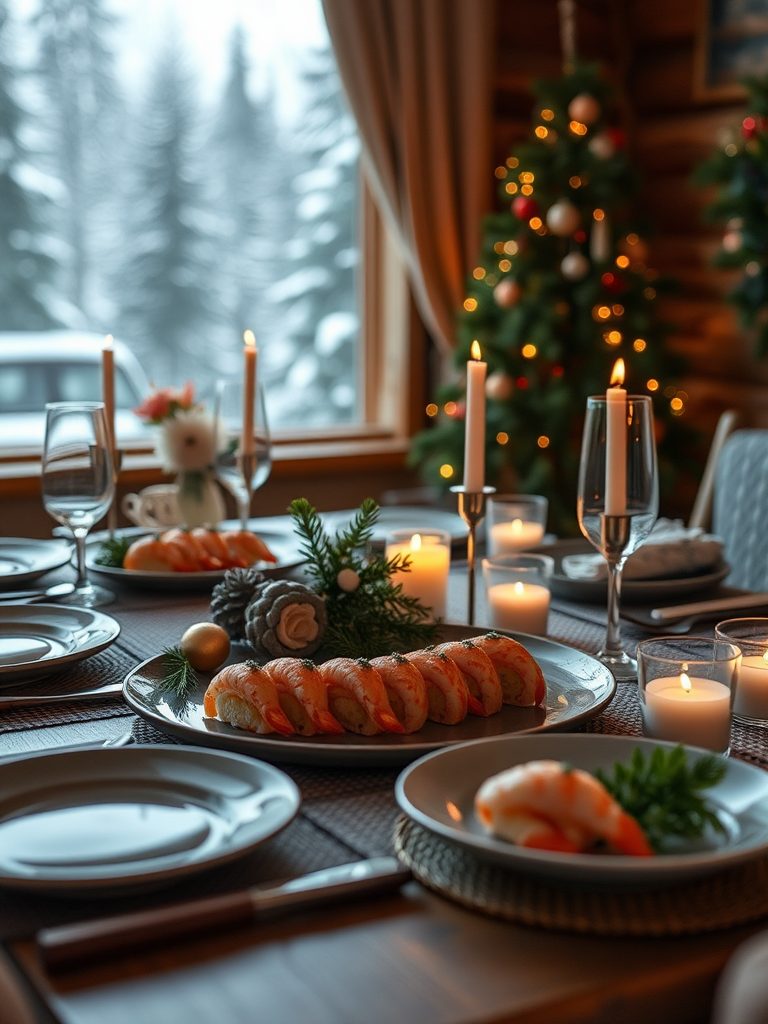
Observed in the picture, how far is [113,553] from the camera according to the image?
5.46ft

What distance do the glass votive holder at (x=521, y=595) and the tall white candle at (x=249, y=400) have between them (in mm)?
508

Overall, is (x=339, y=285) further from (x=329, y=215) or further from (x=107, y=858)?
(x=107, y=858)

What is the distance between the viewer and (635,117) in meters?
4.35

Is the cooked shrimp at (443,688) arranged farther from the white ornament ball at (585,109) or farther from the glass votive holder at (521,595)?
the white ornament ball at (585,109)

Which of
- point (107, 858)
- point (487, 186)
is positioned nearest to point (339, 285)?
point (487, 186)

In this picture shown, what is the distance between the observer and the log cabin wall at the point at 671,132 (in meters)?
3.95

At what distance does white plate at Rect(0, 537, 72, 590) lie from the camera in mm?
1566

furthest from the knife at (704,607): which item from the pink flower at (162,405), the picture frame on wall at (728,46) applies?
the picture frame on wall at (728,46)

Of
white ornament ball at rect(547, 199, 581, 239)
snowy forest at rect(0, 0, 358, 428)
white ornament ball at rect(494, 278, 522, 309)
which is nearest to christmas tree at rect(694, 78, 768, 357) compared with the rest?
white ornament ball at rect(547, 199, 581, 239)

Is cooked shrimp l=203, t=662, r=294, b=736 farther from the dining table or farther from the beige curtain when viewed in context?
the beige curtain

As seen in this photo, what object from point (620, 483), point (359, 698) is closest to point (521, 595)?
point (620, 483)

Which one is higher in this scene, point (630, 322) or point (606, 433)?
point (630, 322)

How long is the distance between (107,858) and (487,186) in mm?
3505

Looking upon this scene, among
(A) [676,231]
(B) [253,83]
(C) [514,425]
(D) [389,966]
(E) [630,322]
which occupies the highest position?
(B) [253,83]
